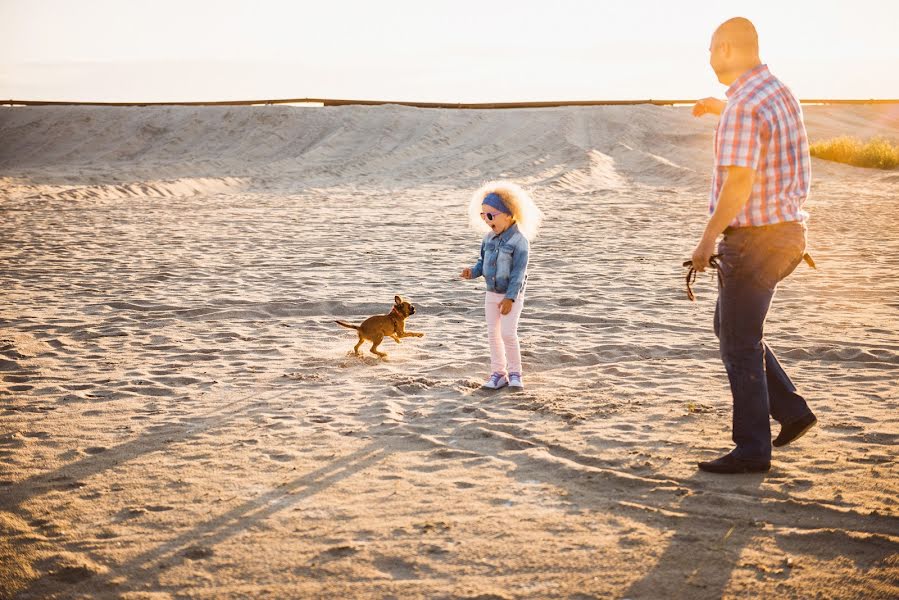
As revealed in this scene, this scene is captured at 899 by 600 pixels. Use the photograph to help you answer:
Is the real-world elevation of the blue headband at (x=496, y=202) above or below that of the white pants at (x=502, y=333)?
above

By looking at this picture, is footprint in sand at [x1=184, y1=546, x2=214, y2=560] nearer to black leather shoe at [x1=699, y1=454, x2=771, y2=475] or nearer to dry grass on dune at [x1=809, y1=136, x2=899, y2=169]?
black leather shoe at [x1=699, y1=454, x2=771, y2=475]

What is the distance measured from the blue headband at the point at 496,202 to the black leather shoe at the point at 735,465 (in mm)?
2101

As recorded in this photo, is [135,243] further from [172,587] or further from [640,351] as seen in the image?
[172,587]

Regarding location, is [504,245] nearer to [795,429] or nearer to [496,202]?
[496,202]

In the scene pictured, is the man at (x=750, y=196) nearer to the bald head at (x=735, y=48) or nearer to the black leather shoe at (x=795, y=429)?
the bald head at (x=735, y=48)

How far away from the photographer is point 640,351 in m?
7.14

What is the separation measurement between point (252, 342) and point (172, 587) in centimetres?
431

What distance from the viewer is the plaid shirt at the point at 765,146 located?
378cm

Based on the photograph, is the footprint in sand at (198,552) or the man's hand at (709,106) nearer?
the footprint in sand at (198,552)

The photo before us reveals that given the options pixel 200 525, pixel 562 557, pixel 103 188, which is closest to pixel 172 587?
pixel 200 525

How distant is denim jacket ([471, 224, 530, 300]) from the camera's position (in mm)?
5555

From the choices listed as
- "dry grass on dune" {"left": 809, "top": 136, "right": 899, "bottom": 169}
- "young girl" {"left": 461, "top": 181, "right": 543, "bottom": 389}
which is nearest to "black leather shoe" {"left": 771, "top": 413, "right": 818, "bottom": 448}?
"young girl" {"left": 461, "top": 181, "right": 543, "bottom": 389}

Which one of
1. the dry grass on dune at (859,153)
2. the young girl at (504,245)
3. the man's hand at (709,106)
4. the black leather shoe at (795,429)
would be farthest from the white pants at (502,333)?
the dry grass on dune at (859,153)

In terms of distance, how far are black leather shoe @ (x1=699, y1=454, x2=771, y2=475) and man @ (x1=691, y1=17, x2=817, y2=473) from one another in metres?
0.40
